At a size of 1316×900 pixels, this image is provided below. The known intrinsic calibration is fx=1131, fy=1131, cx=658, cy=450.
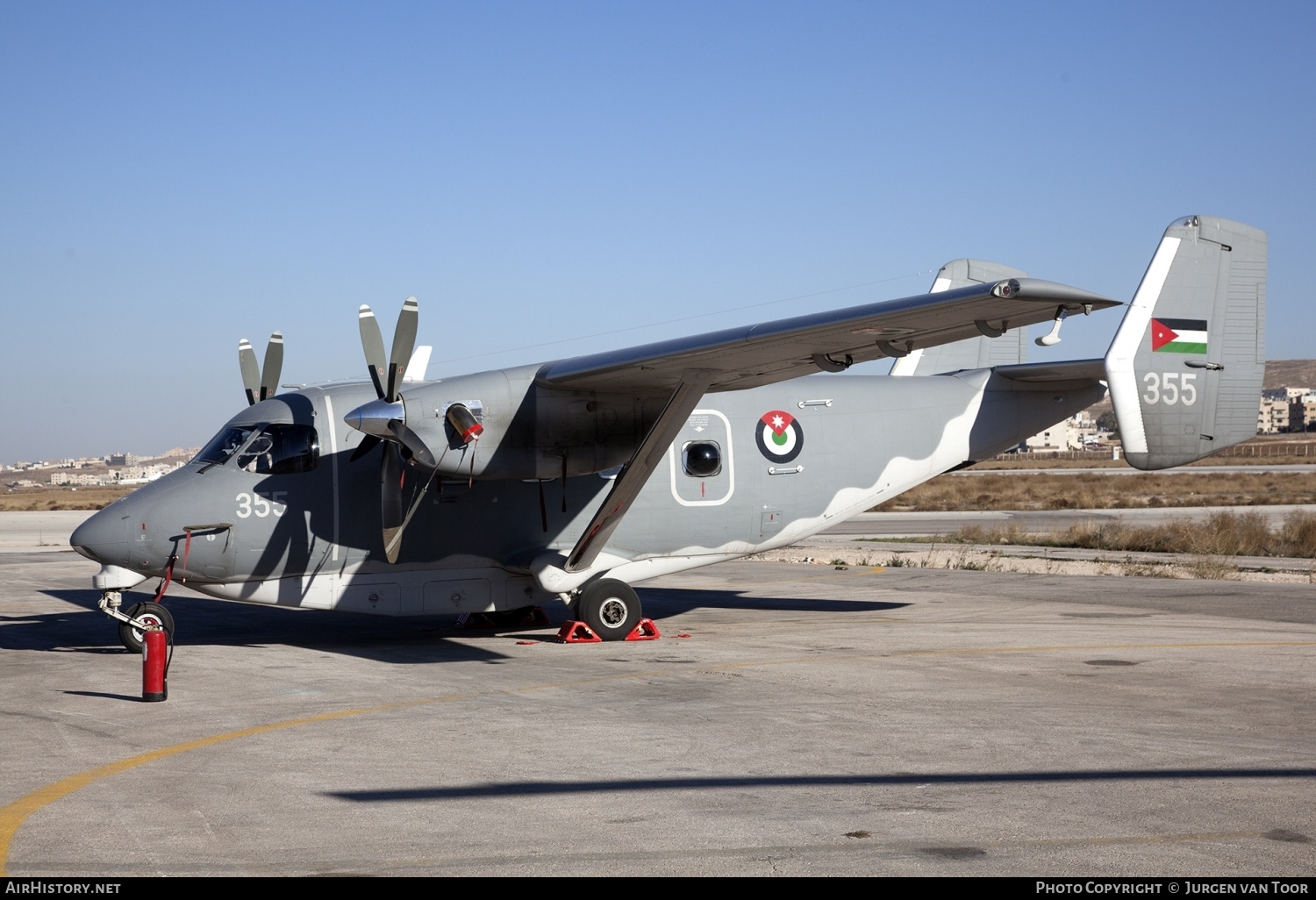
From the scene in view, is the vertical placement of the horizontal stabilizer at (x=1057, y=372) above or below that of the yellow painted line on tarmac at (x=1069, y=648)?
above

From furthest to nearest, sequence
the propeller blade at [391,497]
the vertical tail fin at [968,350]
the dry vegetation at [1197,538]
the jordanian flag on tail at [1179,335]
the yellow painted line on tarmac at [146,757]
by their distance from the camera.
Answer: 1. the dry vegetation at [1197,538]
2. the vertical tail fin at [968,350]
3. the jordanian flag on tail at [1179,335]
4. the propeller blade at [391,497]
5. the yellow painted line on tarmac at [146,757]

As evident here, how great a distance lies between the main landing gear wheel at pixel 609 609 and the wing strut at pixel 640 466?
633 mm

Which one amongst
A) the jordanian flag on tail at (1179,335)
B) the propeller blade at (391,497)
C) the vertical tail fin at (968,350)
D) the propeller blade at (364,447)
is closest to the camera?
the propeller blade at (391,497)

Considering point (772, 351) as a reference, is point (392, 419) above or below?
below

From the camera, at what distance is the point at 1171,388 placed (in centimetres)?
1478

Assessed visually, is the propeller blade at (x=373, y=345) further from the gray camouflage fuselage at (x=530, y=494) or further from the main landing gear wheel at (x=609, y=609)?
the main landing gear wheel at (x=609, y=609)

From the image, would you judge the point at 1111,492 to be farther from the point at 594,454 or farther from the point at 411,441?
the point at 411,441

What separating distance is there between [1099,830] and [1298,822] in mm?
1191

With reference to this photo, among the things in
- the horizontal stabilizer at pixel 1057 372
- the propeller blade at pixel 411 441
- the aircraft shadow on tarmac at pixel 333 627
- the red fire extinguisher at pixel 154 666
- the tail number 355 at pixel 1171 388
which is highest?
the horizontal stabilizer at pixel 1057 372

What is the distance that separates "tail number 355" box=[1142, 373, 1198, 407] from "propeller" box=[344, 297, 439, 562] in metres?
9.15

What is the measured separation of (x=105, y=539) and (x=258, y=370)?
3.81 metres

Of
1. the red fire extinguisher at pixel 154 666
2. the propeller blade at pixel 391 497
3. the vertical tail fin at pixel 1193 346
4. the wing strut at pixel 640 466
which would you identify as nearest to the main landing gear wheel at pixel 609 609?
the wing strut at pixel 640 466

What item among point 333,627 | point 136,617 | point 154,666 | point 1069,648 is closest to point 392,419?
point 154,666

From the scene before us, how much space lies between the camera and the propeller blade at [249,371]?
1680 centimetres
